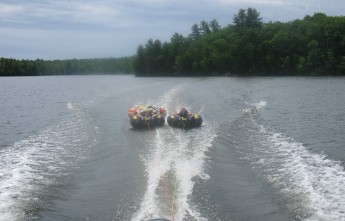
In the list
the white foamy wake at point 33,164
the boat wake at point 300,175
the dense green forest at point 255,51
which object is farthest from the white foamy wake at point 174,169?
the dense green forest at point 255,51

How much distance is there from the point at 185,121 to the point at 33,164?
9107 millimetres

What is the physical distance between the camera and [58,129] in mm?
22438

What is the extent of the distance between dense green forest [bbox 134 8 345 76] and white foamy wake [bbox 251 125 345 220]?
54749 millimetres

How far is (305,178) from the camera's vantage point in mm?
12336

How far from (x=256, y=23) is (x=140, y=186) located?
82981mm

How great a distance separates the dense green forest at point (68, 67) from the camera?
136 meters

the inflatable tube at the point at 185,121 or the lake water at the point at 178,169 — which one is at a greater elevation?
the inflatable tube at the point at 185,121

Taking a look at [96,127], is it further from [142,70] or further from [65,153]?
[142,70]

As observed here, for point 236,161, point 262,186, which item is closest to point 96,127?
point 236,161

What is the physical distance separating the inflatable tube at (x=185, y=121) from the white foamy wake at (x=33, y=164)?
435cm

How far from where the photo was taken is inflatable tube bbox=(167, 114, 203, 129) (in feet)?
72.0

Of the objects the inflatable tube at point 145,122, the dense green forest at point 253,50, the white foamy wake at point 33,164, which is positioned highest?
the dense green forest at point 253,50

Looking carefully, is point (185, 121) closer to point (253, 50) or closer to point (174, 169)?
point (174, 169)

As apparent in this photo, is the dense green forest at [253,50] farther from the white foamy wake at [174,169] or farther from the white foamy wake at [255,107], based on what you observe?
the white foamy wake at [174,169]
